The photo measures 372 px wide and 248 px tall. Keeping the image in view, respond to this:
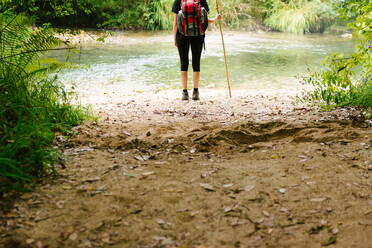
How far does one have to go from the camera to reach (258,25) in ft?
69.2

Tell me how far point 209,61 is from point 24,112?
856cm

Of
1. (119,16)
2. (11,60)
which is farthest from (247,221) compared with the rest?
(119,16)

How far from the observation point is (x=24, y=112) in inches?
138

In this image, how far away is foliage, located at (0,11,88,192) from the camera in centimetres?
266

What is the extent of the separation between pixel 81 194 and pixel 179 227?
0.89 metres

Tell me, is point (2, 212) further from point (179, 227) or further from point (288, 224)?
point (288, 224)

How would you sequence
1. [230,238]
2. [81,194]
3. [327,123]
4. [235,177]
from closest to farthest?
[230,238] → [81,194] → [235,177] → [327,123]

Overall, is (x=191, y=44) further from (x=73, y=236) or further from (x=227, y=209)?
(x=73, y=236)

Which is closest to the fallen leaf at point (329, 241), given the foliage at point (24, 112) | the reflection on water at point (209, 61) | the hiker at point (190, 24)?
the foliage at point (24, 112)

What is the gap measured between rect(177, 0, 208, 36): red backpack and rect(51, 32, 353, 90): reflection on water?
2.51 meters

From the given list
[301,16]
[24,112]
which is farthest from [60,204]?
[301,16]

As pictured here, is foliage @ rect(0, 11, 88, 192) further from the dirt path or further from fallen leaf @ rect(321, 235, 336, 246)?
→ fallen leaf @ rect(321, 235, 336, 246)

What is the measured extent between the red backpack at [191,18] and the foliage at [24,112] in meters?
2.30

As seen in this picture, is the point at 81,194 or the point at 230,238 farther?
the point at 81,194
